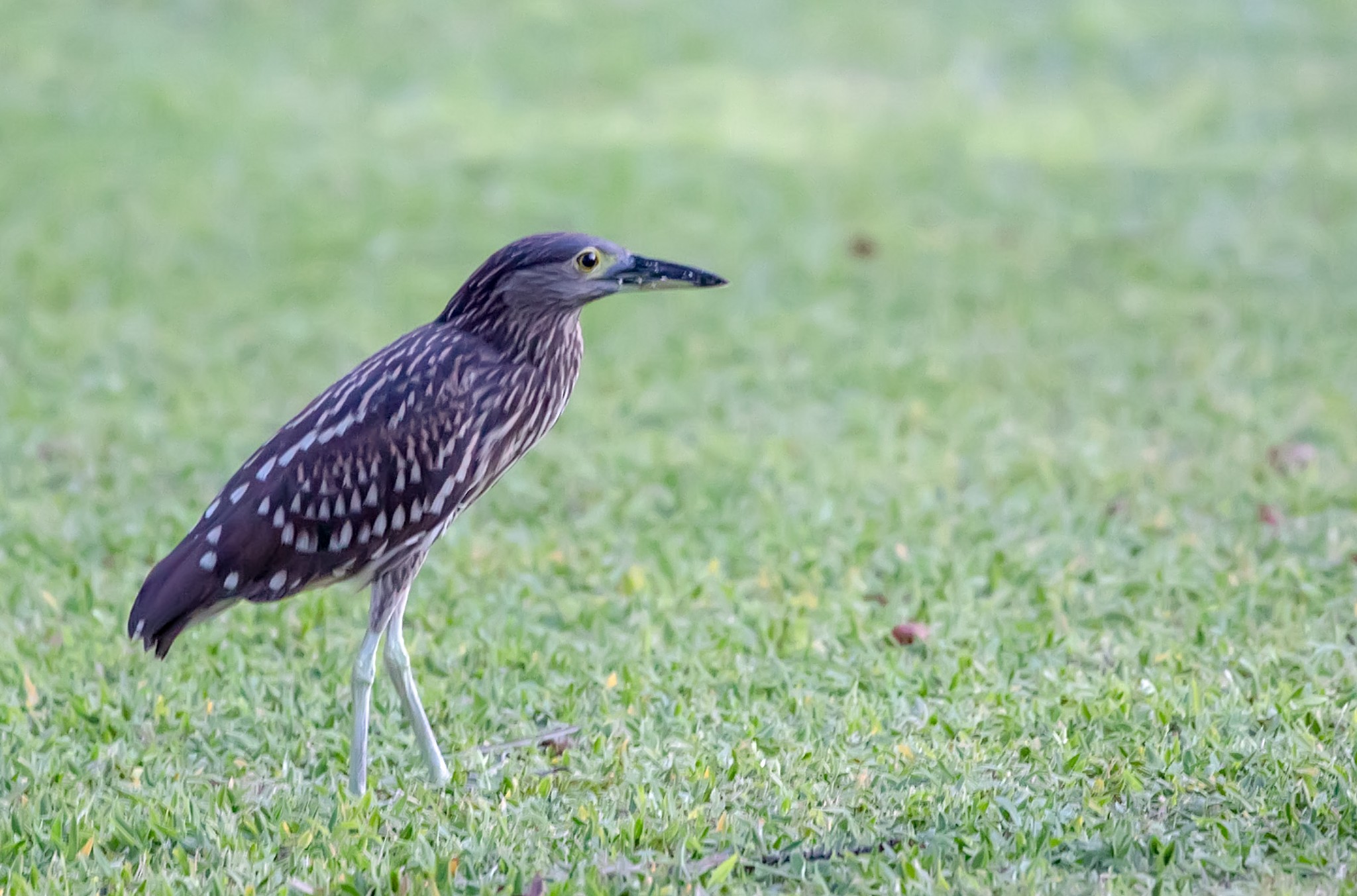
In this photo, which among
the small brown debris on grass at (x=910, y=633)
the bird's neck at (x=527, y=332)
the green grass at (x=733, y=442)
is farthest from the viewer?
the small brown debris on grass at (x=910, y=633)

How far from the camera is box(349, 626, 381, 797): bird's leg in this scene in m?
4.73

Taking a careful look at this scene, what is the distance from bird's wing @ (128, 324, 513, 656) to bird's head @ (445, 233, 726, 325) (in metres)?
0.23

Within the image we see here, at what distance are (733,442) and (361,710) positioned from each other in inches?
136

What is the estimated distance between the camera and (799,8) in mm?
16188

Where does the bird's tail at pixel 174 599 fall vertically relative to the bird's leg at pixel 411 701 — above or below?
above

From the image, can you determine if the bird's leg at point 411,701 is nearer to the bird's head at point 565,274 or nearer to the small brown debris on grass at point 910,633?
the bird's head at point 565,274

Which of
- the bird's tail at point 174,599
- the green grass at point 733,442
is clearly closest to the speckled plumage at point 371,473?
the bird's tail at point 174,599

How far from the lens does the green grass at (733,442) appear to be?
4.50 metres

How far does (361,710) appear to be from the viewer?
4746mm

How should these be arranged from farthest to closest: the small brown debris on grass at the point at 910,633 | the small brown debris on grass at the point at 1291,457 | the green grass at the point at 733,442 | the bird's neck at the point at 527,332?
1. the small brown debris on grass at the point at 1291,457
2. the small brown debris on grass at the point at 910,633
3. the bird's neck at the point at 527,332
4. the green grass at the point at 733,442

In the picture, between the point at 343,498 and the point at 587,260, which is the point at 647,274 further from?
the point at 343,498

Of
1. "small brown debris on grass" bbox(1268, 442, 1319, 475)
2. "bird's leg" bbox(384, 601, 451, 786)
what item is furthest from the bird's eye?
"small brown debris on grass" bbox(1268, 442, 1319, 475)

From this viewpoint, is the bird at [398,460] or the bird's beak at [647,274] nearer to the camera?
the bird at [398,460]

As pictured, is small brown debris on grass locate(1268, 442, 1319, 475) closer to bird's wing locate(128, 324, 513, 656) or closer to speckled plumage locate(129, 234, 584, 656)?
speckled plumage locate(129, 234, 584, 656)
